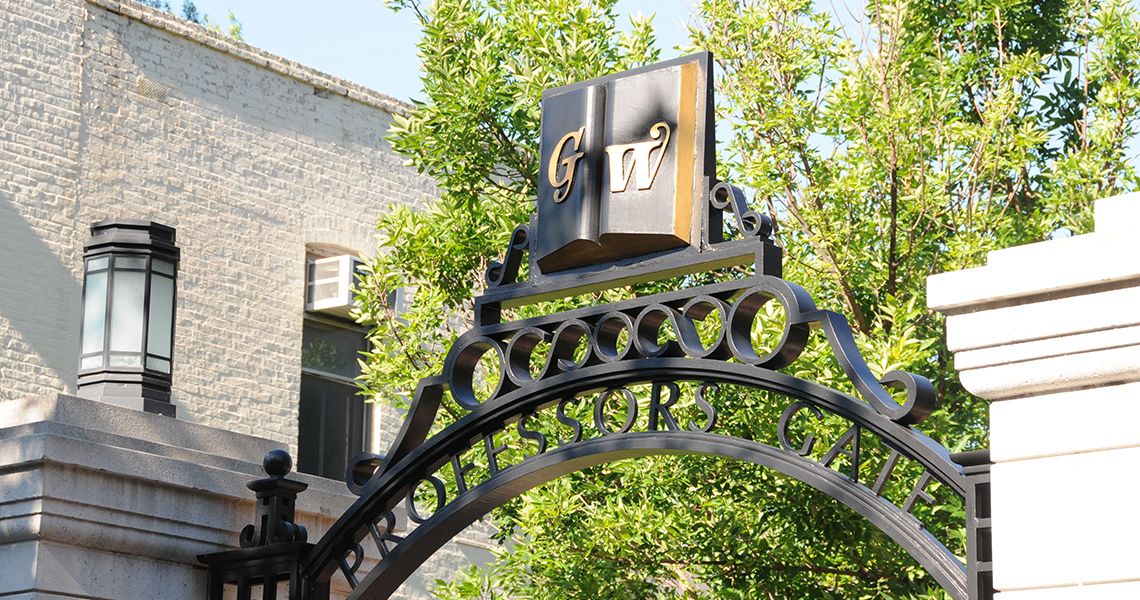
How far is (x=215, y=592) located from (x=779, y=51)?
6.46 m

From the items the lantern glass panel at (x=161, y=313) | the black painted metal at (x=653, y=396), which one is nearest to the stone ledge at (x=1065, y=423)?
the black painted metal at (x=653, y=396)

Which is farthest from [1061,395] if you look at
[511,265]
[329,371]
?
[329,371]

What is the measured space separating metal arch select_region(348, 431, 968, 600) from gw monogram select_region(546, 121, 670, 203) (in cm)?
96

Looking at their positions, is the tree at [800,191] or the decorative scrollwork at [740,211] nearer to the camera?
Result: the decorative scrollwork at [740,211]

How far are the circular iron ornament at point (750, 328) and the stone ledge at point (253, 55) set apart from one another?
1075 cm

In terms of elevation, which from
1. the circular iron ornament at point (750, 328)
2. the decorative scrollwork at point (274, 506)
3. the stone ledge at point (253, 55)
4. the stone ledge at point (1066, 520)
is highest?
the stone ledge at point (253, 55)

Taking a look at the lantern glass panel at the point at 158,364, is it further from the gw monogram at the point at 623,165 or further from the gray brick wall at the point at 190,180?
the gray brick wall at the point at 190,180

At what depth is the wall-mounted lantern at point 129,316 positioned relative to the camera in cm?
738

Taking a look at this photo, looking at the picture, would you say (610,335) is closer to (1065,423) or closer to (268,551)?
(268,551)

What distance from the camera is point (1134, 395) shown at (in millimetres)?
4016

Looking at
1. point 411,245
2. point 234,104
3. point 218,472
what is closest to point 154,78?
point 234,104

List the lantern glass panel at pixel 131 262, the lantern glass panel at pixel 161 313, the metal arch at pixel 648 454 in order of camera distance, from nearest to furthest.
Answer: the metal arch at pixel 648 454 < the lantern glass panel at pixel 161 313 < the lantern glass panel at pixel 131 262

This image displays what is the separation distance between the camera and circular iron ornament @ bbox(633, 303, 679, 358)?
20.0 ft

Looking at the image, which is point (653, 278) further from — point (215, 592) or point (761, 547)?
point (761, 547)
